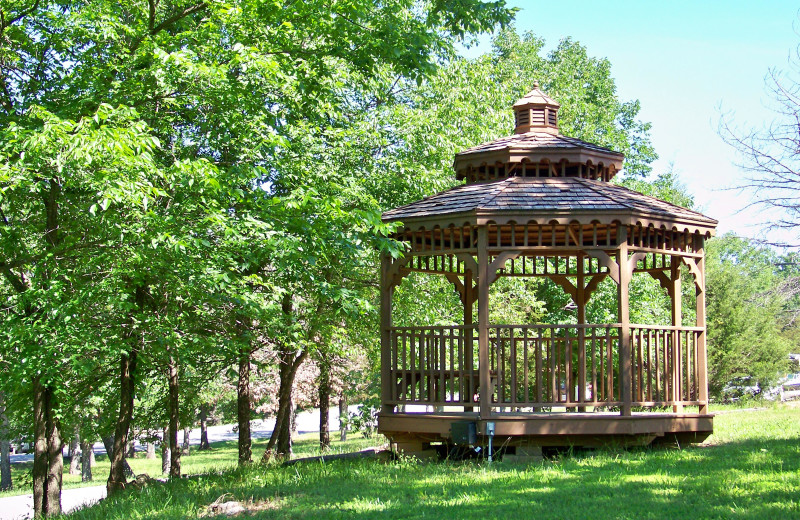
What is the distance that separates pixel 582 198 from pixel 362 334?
28.4 feet

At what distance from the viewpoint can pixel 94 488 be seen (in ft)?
105

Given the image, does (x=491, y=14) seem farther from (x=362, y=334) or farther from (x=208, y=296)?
(x=362, y=334)

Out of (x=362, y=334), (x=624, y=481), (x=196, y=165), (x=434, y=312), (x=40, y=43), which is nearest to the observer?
(x=624, y=481)

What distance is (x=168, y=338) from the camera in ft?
37.8

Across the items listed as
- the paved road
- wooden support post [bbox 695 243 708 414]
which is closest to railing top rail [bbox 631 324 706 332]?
wooden support post [bbox 695 243 708 414]

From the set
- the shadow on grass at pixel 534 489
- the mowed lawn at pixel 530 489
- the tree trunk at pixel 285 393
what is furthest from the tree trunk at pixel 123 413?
the shadow on grass at pixel 534 489

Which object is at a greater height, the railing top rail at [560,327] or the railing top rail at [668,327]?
the railing top rail at [560,327]

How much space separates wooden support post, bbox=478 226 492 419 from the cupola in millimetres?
3565

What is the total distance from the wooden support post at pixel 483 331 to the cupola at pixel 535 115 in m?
3.56

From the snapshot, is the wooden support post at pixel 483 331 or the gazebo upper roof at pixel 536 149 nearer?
the wooden support post at pixel 483 331

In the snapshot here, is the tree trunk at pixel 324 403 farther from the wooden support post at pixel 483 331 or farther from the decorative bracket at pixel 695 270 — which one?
the decorative bracket at pixel 695 270

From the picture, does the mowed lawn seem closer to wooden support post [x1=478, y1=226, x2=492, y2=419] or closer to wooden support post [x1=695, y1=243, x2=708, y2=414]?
wooden support post [x1=695, y1=243, x2=708, y2=414]

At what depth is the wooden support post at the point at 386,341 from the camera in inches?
478

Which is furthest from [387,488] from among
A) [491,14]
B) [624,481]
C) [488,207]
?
[491,14]
